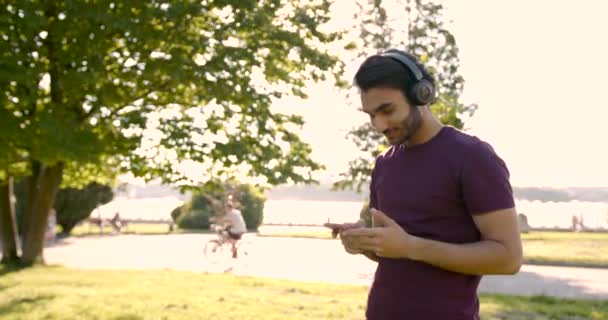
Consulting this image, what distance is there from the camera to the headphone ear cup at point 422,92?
100 inches

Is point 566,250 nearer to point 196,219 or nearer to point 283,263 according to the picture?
point 283,263

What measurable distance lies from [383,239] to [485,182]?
40 cm

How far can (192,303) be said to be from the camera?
1034 cm

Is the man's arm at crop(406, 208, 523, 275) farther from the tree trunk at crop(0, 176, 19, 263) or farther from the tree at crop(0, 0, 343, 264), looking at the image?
the tree trunk at crop(0, 176, 19, 263)

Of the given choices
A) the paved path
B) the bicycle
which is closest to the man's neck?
the paved path

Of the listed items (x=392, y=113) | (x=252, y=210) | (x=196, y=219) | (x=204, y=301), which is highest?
(x=392, y=113)

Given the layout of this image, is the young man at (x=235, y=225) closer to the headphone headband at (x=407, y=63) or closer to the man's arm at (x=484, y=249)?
the headphone headband at (x=407, y=63)

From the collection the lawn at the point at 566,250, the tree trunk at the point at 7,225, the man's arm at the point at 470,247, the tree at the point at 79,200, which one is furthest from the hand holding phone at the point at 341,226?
the tree at the point at 79,200

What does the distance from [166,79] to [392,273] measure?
1190 cm

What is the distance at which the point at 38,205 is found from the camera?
16.6 meters

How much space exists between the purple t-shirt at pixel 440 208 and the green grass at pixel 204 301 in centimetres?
671

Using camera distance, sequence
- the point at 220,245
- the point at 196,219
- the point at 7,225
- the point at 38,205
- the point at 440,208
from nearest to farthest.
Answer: the point at 440,208 → the point at 38,205 → the point at 7,225 → the point at 220,245 → the point at 196,219

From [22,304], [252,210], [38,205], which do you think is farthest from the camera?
[252,210]

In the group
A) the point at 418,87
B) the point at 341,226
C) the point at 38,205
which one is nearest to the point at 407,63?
the point at 418,87
